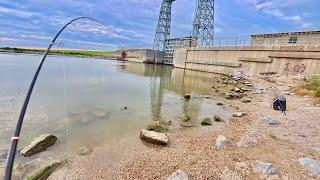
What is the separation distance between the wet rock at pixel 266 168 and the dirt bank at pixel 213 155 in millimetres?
125

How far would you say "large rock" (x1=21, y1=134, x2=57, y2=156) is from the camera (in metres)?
7.90

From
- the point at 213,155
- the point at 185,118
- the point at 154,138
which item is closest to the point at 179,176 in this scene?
the point at 213,155

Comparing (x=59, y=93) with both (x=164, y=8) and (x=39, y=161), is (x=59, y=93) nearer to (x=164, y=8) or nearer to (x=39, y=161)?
(x=39, y=161)

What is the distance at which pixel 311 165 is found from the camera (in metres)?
6.84

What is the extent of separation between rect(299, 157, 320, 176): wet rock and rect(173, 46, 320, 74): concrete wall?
2534cm

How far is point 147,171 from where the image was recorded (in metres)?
6.86

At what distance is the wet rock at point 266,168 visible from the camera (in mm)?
6523

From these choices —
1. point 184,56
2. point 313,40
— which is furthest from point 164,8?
point 313,40

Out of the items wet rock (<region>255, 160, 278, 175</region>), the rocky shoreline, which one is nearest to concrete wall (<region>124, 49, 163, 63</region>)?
the rocky shoreline

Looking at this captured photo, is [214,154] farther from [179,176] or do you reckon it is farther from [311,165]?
[311,165]

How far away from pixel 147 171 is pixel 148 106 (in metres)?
9.54

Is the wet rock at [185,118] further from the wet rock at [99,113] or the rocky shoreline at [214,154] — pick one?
the wet rock at [99,113]

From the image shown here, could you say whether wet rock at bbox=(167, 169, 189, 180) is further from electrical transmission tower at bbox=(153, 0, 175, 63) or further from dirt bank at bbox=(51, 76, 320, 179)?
electrical transmission tower at bbox=(153, 0, 175, 63)

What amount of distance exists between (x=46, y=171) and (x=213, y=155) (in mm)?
4998
